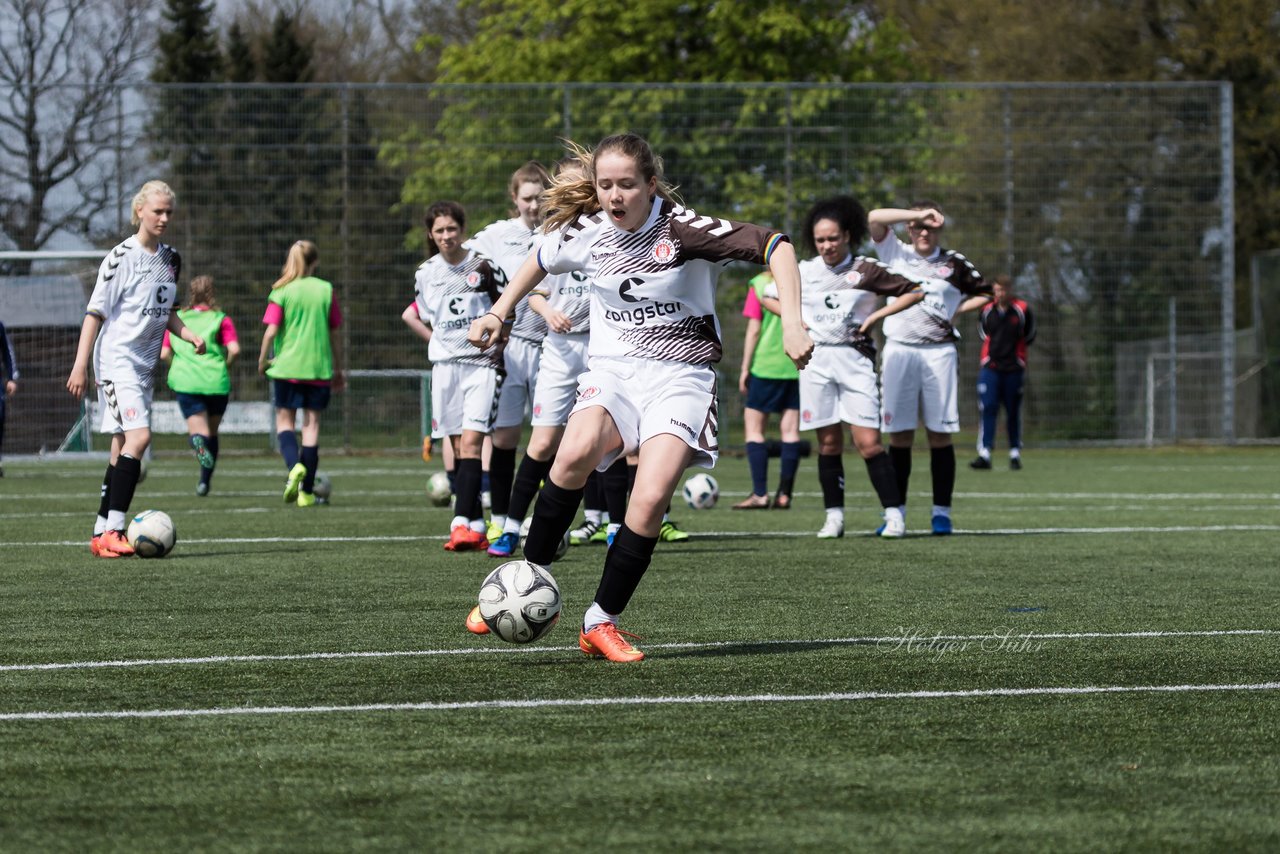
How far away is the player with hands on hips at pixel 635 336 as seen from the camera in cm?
543

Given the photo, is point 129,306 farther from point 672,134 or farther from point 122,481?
point 672,134

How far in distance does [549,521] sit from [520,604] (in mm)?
418

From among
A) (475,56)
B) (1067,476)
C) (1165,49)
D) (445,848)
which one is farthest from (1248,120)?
(445,848)

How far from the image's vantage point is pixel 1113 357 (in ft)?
77.5

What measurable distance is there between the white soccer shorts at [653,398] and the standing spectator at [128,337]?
170 inches

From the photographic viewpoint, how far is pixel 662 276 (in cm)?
564

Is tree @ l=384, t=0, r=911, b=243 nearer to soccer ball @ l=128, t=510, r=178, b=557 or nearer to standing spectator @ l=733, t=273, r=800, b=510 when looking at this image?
standing spectator @ l=733, t=273, r=800, b=510

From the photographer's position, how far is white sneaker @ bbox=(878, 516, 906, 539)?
→ 10.1 meters

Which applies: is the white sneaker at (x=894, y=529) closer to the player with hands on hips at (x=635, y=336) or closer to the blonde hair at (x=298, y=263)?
the player with hands on hips at (x=635, y=336)

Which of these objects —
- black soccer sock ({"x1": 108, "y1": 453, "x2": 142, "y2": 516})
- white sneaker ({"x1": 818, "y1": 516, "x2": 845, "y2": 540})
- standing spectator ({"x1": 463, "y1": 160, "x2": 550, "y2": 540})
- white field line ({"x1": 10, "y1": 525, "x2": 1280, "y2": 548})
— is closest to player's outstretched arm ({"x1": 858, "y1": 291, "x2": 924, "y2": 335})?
white sneaker ({"x1": 818, "y1": 516, "x2": 845, "y2": 540})

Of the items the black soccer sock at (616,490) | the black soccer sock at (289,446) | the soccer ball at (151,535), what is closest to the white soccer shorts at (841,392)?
the black soccer sock at (616,490)

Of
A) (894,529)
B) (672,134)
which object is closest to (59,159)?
(672,134)

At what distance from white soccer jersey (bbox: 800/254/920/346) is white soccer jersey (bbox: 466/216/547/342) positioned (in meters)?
1.56

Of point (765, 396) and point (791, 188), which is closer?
point (765, 396)
